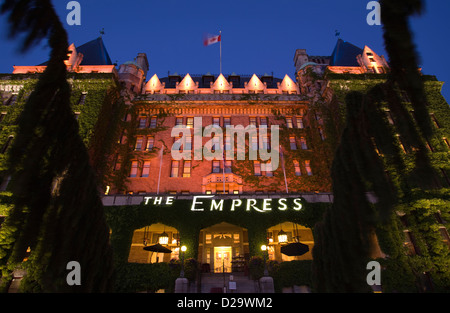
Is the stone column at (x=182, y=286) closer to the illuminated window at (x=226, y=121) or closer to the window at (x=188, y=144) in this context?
the window at (x=188, y=144)

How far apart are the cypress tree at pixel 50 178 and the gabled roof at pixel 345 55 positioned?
147 feet

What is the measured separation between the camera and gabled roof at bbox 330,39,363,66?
4271 centimetres

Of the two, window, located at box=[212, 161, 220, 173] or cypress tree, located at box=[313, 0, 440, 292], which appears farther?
window, located at box=[212, 161, 220, 173]

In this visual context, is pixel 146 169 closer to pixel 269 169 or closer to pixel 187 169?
pixel 187 169

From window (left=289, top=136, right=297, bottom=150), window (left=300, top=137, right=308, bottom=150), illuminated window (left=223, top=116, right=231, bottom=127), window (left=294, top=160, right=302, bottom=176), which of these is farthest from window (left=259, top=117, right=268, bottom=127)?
window (left=294, top=160, right=302, bottom=176)

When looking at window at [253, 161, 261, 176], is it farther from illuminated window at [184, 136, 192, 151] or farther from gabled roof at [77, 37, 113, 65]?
gabled roof at [77, 37, 113, 65]

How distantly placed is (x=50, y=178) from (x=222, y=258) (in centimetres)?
2633

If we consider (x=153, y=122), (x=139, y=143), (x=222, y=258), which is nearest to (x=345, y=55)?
(x=153, y=122)

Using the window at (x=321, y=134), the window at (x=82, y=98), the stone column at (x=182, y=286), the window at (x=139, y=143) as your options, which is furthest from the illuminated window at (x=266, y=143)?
the window at (x=82, y=98)

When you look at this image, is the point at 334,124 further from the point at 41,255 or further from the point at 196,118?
the point at 41,255

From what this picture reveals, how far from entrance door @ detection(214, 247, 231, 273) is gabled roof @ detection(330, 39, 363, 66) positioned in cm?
3368

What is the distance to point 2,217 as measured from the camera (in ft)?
83.8

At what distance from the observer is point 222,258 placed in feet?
97.1
